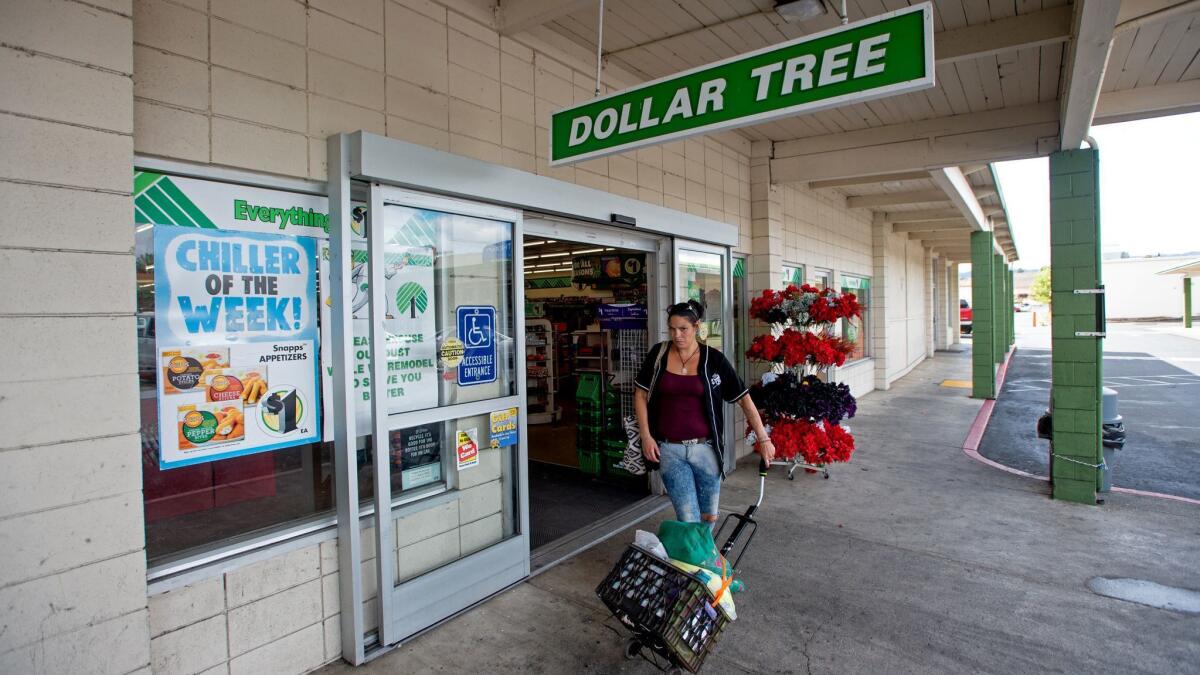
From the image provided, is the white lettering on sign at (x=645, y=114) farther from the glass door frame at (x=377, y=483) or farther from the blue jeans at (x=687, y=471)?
the blue jeans at (x=687, y=471)

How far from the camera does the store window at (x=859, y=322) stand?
35.3 ft

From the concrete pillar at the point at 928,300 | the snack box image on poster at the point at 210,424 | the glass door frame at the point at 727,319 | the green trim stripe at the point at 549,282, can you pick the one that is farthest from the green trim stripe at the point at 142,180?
the concrete pillar at the point at 928,300

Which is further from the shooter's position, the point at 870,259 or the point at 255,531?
the point at 870,259

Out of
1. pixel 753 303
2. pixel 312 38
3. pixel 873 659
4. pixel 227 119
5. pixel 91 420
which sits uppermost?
pixel 312 38

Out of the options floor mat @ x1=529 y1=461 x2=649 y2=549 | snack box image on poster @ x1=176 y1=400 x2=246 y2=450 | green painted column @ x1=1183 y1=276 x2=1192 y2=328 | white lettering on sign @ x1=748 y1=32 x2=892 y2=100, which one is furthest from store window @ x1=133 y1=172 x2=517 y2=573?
green painted column @ x1=1183 y1=276 x2=1192 y2=328

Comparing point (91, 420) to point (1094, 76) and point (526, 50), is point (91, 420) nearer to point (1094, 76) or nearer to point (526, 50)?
point (526, 50)

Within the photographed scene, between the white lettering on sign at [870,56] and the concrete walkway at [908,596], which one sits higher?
the white lettering on sign at [870,56]

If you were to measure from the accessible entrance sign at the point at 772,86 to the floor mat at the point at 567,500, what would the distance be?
292 centimetres

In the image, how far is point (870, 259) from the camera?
12250 mm

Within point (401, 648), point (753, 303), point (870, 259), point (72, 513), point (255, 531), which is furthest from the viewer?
point (870, 259)

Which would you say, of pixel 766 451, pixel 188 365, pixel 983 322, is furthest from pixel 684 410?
pixel 983 322

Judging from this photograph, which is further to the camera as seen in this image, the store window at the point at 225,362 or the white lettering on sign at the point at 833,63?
the store window at the point at 225,362

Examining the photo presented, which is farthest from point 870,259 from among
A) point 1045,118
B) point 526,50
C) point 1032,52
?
point 526,50

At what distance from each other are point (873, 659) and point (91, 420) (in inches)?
136
